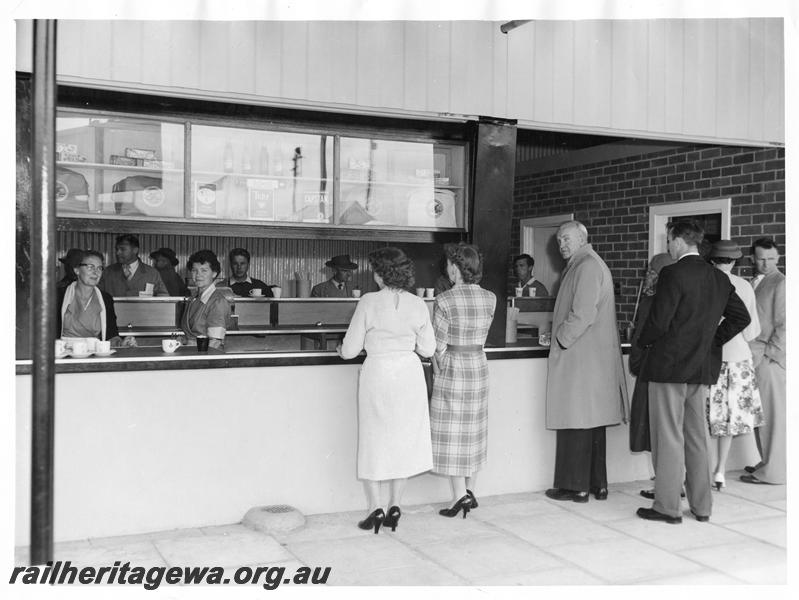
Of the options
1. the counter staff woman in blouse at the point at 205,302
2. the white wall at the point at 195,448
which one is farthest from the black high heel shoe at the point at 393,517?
A: the counter staff woman in blouse at the point at 205,302

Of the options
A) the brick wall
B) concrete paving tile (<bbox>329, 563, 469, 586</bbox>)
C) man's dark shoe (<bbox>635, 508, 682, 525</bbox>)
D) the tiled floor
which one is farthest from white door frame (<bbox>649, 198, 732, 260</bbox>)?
concrete paving tile (<bbox>329, 563, 469, 586</bbox>)

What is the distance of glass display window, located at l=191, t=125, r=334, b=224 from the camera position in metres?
5.83

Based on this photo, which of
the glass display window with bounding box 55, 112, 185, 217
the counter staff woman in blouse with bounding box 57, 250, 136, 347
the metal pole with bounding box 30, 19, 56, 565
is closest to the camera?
the metal pole with bounding box 30, 19, 56, 565

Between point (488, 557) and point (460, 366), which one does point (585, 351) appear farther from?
point (488, 557)

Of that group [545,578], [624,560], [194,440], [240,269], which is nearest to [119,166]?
[194,440]

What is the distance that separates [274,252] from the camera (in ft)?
31.7

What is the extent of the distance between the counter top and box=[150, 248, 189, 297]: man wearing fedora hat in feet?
11.7

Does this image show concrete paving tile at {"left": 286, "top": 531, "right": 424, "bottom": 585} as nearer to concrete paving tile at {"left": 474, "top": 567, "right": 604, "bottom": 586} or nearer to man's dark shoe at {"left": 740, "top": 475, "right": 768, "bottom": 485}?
concrete paving tile at {"left": 474, "top": 567, "right": 604, "bottom": 586}

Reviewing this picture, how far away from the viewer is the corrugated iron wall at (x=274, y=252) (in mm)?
9273

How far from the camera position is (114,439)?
4.43 m

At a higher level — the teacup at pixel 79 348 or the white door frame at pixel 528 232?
the white door frame at pixel 528 232

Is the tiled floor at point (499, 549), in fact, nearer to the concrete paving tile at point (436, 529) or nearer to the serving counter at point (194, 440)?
the concrete paving tile at point (436, 529)

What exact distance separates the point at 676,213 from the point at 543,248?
2.52 meters
